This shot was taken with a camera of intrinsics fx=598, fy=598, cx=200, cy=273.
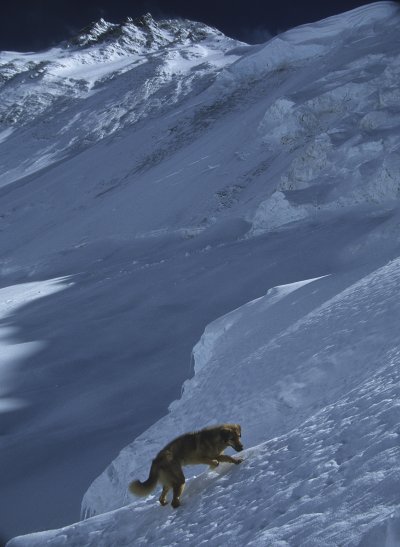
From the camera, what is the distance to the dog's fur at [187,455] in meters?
4.73

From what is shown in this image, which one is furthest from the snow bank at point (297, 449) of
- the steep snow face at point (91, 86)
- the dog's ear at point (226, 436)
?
the steep snow face at point (91, 86)

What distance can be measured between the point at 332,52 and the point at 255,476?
4739 cm

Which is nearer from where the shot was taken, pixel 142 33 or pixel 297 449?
pixel 297 449

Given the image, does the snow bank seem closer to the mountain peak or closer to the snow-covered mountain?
the snow-covered mountain

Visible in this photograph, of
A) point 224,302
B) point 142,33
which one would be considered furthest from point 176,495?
point 142,33

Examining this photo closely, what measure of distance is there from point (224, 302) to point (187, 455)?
13882mm

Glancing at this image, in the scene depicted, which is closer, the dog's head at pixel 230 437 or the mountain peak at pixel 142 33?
the dog's head at pixel 230 437

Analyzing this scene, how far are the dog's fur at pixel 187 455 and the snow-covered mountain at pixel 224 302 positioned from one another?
0.17 metres

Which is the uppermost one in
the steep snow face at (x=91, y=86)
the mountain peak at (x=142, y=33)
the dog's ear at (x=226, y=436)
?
the mountain peak at (x=142, y=33)

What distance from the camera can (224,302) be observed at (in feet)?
61.2

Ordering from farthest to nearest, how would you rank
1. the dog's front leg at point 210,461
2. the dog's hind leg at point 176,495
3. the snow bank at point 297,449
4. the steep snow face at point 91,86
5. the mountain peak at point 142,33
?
the mountain peak at point 142,33, the steep snow face at point 91,86, the dog's front leg at point 210,461, the dog's hind leg at point 176,495, the snow bank at point 297,449

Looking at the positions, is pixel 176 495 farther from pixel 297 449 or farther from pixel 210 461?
pixel 297 449

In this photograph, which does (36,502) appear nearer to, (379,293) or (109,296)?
(379,293)

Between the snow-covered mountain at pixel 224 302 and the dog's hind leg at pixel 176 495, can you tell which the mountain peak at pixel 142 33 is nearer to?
the snow-covered mountain at pixel 224 302
